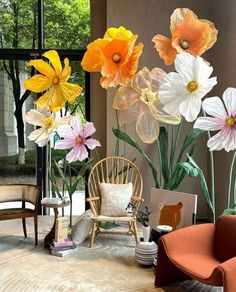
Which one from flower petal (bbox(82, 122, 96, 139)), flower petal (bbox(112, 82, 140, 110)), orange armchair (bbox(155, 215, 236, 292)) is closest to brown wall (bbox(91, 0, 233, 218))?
flower petal (bbox(112, 82, 140, 110))

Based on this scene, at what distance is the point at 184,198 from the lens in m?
3.79

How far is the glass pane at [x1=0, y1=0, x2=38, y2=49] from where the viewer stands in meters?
5.77

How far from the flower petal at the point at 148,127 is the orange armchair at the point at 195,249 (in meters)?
1.34

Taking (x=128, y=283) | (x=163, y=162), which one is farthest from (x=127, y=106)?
(x=128, y=283)

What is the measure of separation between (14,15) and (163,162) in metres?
3.51

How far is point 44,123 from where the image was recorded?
4230mm

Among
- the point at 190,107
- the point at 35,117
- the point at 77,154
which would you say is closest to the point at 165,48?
the point at 190,107

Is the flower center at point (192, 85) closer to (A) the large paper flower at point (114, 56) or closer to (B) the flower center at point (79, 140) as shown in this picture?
(A) the large paper flower at point (114, 56)

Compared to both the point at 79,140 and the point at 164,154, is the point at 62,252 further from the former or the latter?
the point at 164,154

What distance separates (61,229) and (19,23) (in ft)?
12.0

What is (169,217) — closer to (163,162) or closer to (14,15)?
(163,162)

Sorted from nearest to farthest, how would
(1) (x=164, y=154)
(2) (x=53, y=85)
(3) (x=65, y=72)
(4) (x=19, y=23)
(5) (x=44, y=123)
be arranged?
(3) (x=65, y=72) < (2) (x=53, y=85) < (5) (x=44, y=123) < (1) (x=164, y=154) < (4) (x=19, y=23)

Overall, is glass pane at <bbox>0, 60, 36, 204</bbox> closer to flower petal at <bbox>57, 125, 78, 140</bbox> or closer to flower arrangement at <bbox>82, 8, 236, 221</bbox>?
flower petal at <bbox>57, 125, 78, 140</bbox>

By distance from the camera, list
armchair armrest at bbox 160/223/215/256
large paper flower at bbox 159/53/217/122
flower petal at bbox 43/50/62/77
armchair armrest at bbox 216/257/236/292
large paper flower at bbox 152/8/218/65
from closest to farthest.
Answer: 1. armchair armrest at bbox 216/257/236/292
2. armchair armrest at bbox 160/223/215/256
3. large paper flower at bbox 159/53/217/122
4. large paper flower at bbox 152/8/218/65
5. flower petal at bbox 43/50/62/77
